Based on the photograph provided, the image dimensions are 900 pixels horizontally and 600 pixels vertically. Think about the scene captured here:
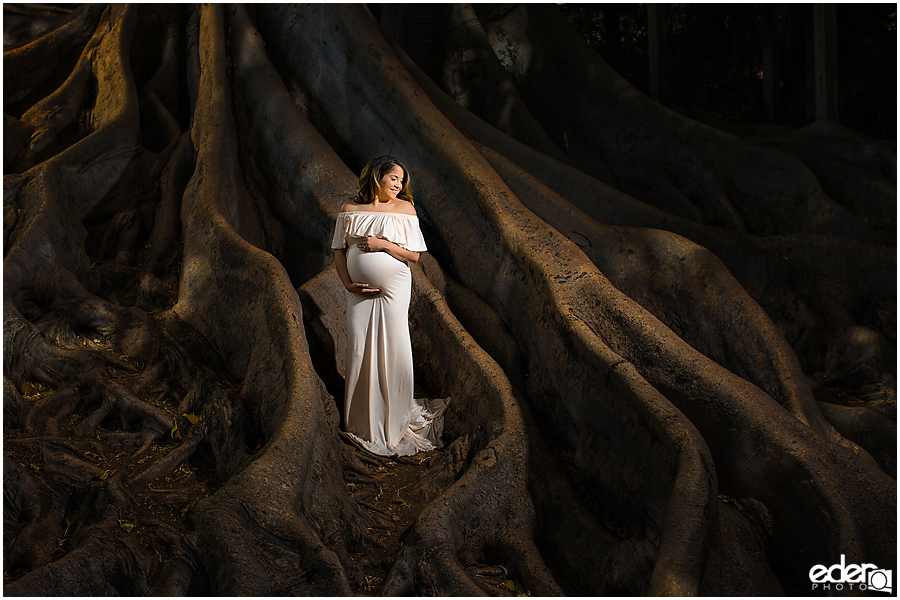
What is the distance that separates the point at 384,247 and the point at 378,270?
0.44 feet

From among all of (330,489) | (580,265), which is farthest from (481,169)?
(330,489)

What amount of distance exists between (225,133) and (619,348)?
3.36 meters

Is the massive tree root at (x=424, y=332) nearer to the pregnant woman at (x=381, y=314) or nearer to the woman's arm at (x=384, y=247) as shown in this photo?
the pregnant woman at (x=381, y=314)

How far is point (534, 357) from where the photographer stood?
157 inches

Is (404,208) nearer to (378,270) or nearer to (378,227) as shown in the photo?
(378,227)

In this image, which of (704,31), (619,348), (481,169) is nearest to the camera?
(619,348)

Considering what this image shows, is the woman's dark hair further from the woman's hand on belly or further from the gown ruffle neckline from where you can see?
the woman's hand on belly

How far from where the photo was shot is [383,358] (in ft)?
12.7

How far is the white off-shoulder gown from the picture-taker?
3.82m

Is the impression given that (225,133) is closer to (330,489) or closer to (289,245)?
(289,245)

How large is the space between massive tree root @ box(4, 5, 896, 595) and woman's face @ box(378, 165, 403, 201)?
2.41ft

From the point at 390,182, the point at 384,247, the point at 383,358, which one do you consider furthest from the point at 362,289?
the point at 390,182

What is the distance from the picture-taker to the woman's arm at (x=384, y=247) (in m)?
3.75


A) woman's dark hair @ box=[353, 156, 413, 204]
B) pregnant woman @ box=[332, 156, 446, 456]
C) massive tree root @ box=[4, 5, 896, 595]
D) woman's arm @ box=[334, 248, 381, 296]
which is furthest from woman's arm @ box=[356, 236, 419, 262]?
massive tree root @ box=[4, 5, 896, 595]
